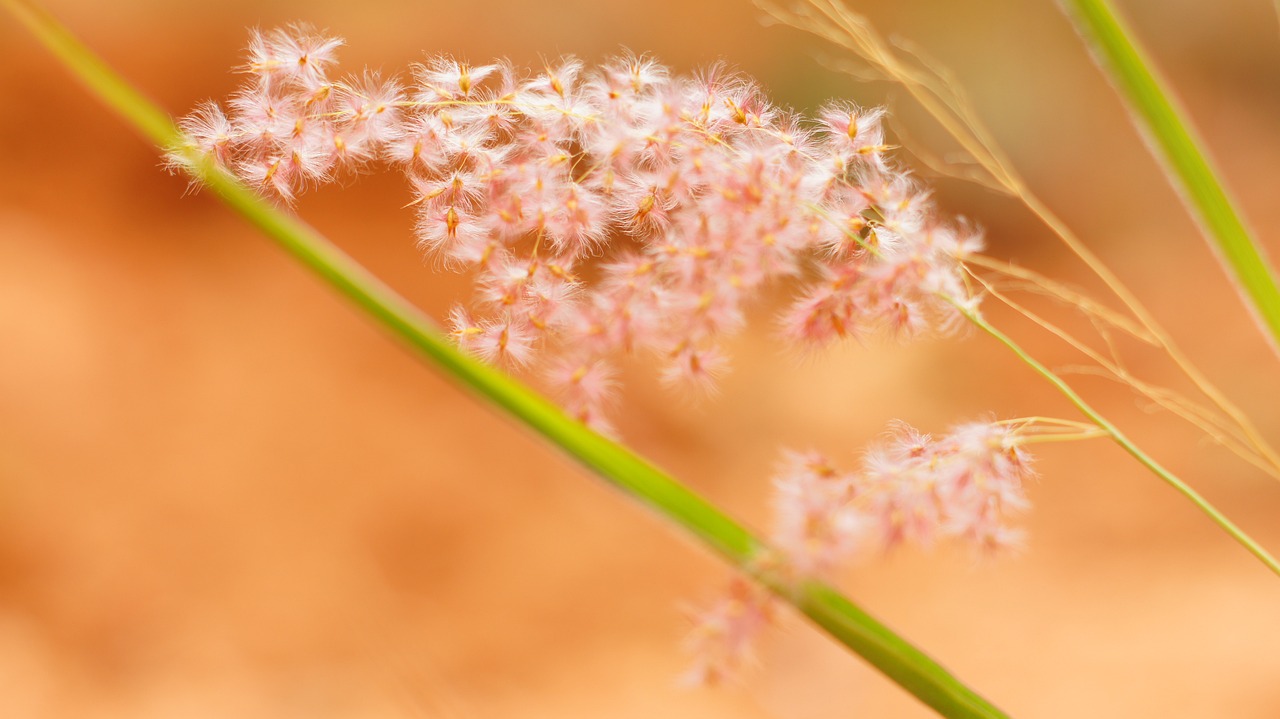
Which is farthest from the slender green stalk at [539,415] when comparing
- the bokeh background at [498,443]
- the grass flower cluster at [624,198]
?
the bokeh background at [498,443]

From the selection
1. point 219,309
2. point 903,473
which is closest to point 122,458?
point 219,309

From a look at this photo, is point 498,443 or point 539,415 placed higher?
point 498,443

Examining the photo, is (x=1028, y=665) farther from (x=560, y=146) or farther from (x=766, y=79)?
(x=560, y=146)

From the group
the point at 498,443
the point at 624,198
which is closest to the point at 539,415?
the point at 624,198

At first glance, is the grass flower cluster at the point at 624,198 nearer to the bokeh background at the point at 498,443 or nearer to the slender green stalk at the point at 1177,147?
the slender green stalk at the point at 1177,147

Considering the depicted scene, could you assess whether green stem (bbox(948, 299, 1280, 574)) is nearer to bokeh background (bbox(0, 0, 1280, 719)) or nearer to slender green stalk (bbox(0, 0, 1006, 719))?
slender green stalk (bbox(0, 0, 1006, 719))

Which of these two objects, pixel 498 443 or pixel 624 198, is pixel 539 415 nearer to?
pixel 624 198
